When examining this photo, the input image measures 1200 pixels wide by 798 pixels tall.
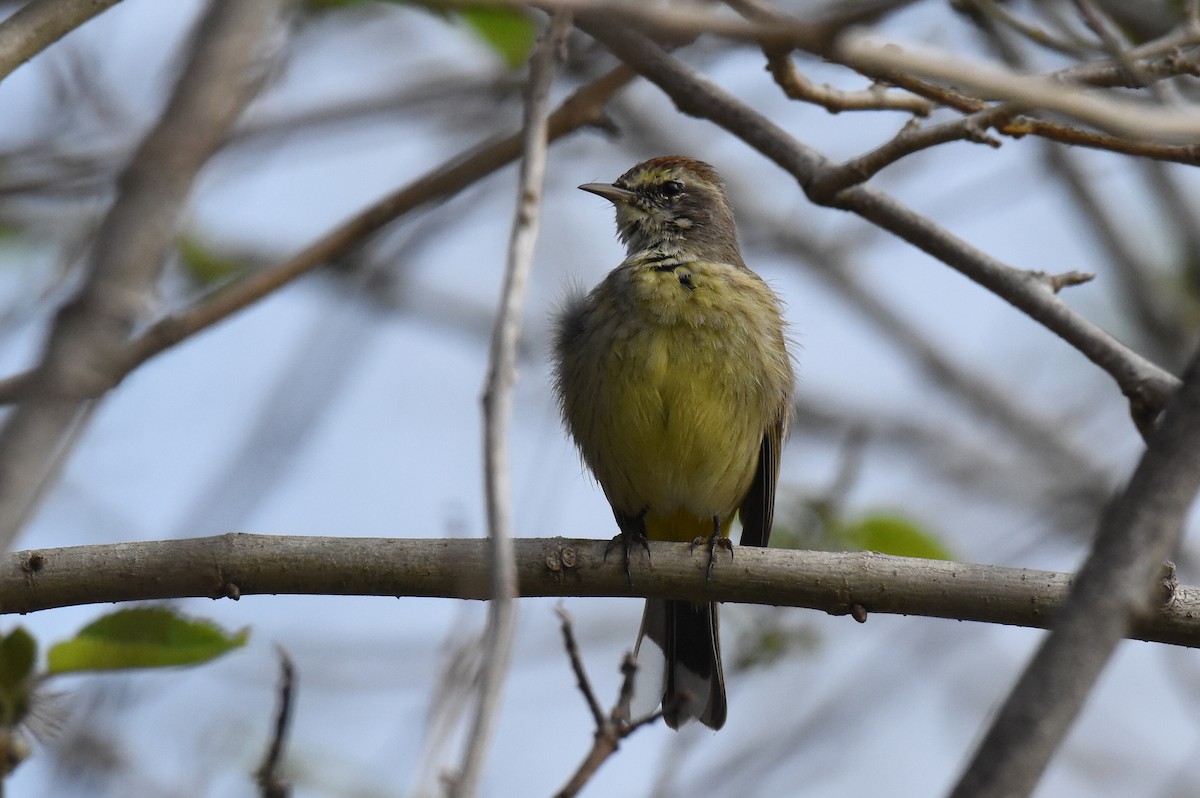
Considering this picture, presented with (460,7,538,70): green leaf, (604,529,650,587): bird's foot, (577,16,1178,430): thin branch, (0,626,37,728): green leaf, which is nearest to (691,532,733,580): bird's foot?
(604,529,650,587): bird's foot

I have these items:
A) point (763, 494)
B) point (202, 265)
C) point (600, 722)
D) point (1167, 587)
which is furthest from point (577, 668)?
point (202, 265)

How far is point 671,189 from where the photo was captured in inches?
277

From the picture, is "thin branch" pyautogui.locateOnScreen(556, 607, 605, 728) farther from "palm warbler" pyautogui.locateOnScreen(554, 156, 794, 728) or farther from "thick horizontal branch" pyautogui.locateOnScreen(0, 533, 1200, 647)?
"palm warbler" pyautogui.locateOnScreen(554, 156, 794, 728)

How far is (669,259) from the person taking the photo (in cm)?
639

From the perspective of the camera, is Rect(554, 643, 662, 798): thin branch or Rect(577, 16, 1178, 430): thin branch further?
Rect(577, 16, 1178, 430): thin branch

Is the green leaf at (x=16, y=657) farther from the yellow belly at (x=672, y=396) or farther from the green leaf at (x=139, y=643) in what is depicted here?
the yellow belly at (x=672, y=396)

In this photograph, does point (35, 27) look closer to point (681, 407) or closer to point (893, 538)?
point (681, 407)

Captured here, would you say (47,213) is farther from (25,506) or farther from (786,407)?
(25,506)

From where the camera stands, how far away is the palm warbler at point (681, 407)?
5723 millimetres

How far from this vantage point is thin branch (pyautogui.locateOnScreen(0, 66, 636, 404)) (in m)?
2.19

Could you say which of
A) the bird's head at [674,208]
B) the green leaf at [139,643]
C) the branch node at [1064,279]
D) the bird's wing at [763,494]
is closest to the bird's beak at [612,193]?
the bird's head at [674,208]

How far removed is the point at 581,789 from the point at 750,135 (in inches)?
104

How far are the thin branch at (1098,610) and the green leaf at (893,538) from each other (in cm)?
412

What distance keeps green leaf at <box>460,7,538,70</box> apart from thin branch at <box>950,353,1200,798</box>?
166 inches
